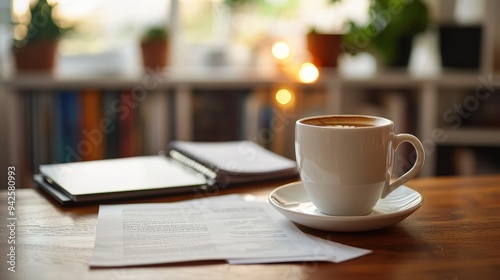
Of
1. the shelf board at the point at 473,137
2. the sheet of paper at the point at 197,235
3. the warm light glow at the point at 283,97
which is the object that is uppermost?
the warm light glow at the point at 283,97

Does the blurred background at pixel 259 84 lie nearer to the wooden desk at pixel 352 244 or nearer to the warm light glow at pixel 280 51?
the warm light glow at pixel 280 51

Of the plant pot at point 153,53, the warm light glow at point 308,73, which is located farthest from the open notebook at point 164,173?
the plant pot at point 153,53

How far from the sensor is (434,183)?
3.96 ft

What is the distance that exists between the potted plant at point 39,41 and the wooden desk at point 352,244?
1.42 meters

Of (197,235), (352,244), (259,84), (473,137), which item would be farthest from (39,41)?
(352,244)

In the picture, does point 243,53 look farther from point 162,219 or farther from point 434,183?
point 162,219

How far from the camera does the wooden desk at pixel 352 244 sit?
74cm

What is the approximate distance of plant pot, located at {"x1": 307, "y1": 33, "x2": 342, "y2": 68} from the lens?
7.89 feet

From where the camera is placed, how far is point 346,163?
2.86ft

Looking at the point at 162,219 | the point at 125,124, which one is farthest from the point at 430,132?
the point at 162,219

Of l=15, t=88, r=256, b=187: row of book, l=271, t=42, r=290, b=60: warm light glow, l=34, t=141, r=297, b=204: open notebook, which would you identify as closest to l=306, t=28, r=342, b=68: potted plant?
l=271, t=42, r=290, b=60: warm light glow

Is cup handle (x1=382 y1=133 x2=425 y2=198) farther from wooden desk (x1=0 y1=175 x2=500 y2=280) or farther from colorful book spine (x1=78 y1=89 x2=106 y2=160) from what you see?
colorful book spine (x1=78 y1=89 x2=106 y2=160)

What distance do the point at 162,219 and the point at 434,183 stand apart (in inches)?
19.8

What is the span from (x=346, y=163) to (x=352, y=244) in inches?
3.9
